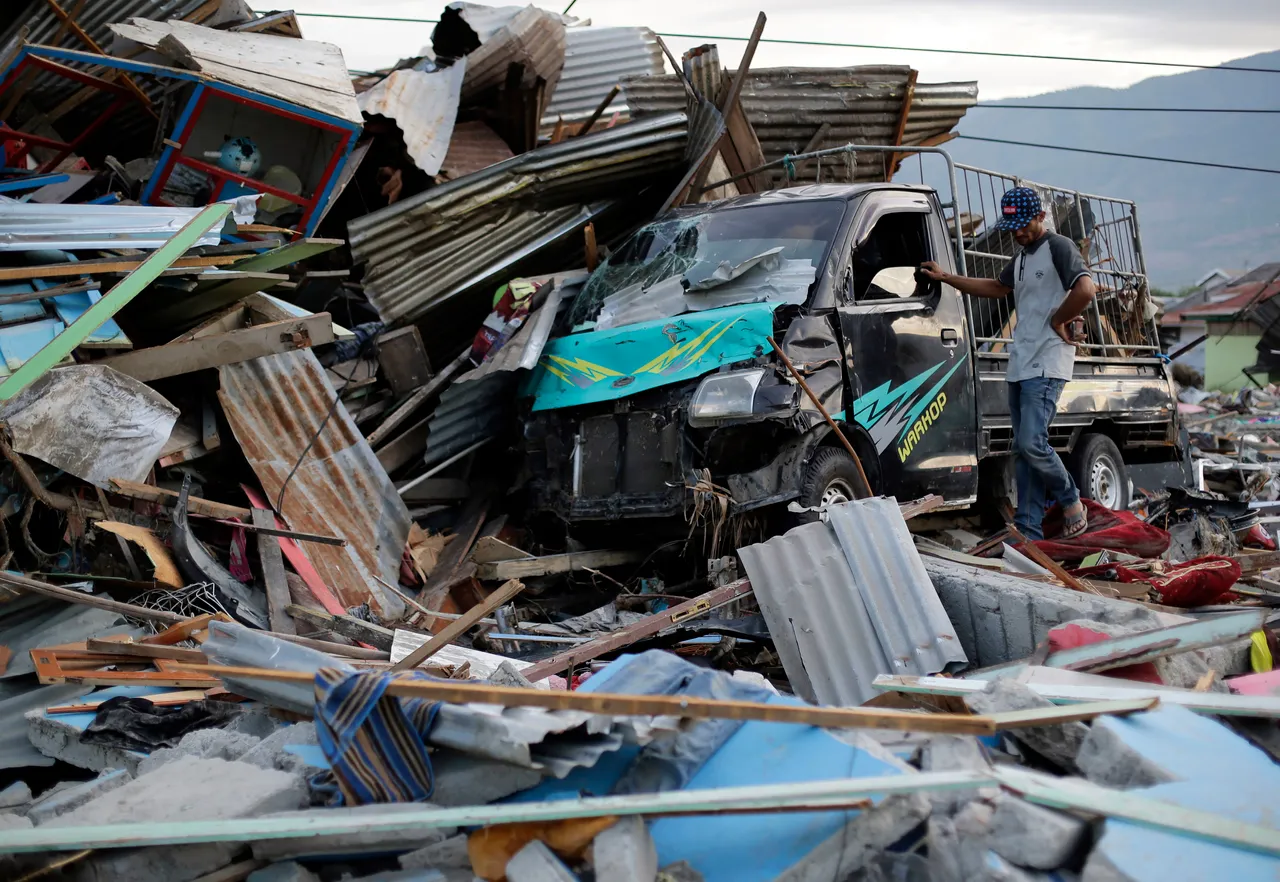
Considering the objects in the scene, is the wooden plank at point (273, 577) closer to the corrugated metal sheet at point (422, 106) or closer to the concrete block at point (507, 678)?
the concrete block at point (507, 678)

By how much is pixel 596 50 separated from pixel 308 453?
6017 millimetres

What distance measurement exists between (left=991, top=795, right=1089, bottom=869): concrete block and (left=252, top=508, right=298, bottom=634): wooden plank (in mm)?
3763

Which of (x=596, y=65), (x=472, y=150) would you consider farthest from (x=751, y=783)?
(x=596, y=65)

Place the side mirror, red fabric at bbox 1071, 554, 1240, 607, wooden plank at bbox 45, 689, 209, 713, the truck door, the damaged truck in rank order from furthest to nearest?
the side mirror, the truck door, the damaged truck, red fabric at bbox 1071, 554, 1240, 607, wooden plank at bbox 45, 689, 209, 713

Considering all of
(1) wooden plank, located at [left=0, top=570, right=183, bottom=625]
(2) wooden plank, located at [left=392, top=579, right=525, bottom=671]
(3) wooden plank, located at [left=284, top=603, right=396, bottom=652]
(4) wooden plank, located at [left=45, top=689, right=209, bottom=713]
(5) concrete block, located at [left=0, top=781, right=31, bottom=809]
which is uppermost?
(2) wooden plank, located at [left=392, top=579, right=525, bottom=671]

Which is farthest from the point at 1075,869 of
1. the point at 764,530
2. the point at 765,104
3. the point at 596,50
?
the point at 596,50

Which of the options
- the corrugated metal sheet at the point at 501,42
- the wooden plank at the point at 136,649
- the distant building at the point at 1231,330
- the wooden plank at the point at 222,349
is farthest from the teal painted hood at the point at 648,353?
the distant building at the point at 1231,330

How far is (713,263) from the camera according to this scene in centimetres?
648

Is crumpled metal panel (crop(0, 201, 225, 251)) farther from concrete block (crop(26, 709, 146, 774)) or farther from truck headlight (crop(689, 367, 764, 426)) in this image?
truck headlight (crop(689, 367, 764, 426))

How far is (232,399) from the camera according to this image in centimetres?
629

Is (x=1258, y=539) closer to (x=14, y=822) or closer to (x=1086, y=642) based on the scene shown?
(x=1086, y=642)

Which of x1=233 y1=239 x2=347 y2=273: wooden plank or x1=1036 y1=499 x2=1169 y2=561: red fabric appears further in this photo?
x1=233 y1=239 x2=347 y2=273: wooden plank

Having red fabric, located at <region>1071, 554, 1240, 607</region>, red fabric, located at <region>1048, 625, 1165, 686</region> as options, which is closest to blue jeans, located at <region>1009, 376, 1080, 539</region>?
red fabric, located at <region>1071, 554, 1240, 607</region>

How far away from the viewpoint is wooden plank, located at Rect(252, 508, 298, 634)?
5.46 meters
